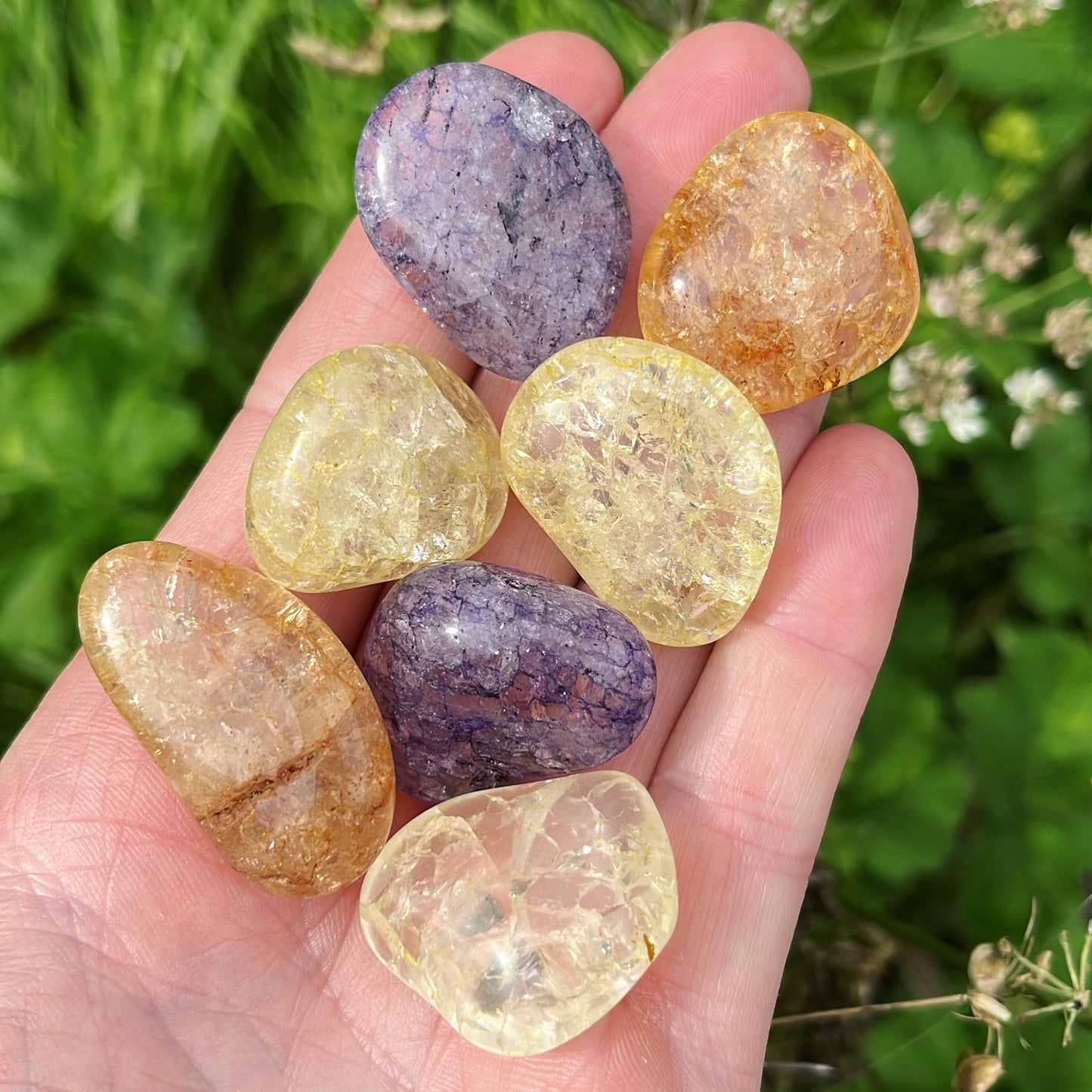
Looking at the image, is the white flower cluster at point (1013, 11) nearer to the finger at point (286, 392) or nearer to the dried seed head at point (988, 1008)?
the finger at point (286, 392)

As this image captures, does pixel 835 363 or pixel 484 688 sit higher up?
pixel 835 363

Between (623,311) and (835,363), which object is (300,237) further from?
(835,363)

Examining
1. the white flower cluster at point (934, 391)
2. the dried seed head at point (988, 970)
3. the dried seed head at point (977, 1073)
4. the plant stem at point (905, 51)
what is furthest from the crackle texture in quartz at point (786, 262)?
the dried seed head at point (977, 1073)

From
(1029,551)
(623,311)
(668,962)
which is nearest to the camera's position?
(668,962)

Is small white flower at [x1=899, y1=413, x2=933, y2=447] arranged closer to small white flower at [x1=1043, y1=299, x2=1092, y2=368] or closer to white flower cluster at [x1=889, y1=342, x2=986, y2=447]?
white flower cluster at [x1=889, y1=342, x2=986, y2=447]

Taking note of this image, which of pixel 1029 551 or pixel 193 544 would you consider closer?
pixel 193 544

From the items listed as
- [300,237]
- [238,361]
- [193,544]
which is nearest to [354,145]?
[300,237]

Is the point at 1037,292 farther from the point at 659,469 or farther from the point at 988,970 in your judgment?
the point at 988,970

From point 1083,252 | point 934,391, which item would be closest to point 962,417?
point 934,391
